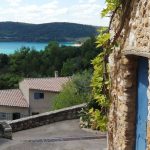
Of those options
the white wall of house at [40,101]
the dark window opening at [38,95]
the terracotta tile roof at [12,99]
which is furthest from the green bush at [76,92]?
the terracotta tile roof at [12,99]

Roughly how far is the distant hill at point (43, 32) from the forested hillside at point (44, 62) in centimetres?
7325

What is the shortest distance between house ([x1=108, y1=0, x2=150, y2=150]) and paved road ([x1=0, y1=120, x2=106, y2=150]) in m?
5.29

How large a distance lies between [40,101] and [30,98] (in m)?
1.63

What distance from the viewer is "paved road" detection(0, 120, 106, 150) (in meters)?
11.6

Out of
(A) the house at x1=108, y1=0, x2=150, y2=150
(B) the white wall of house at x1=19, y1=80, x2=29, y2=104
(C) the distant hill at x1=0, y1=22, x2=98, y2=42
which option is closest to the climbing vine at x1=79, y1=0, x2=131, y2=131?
(A) the house at x1=108, y1=0, x2=150, y2=150

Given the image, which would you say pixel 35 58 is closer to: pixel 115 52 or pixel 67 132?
pixel 67 132

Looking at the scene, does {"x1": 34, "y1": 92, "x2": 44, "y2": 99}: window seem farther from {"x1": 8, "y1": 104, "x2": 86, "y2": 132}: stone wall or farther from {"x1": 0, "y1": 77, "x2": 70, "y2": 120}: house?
{"x1": 8, "y1": 104, "x2": 86, "y2": 132}: stone wall

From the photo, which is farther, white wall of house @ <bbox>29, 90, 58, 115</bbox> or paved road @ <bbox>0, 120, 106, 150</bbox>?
white wall of house @ <bbox>29, 90, 58, 115</bbox>

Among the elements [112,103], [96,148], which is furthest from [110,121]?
[96,148]

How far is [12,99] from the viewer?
46.8 meters

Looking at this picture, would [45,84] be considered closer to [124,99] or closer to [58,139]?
[58,139]

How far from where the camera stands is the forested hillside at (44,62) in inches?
2499

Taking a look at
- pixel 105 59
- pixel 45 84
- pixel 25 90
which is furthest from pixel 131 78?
pixel 25 90

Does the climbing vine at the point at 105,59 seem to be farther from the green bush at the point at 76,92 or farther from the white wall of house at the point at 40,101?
the white wall of house at the point at 40,101
